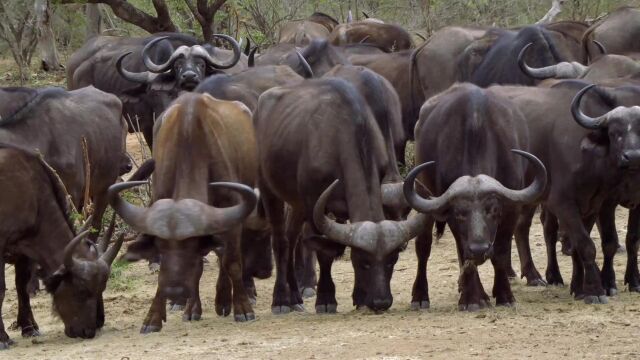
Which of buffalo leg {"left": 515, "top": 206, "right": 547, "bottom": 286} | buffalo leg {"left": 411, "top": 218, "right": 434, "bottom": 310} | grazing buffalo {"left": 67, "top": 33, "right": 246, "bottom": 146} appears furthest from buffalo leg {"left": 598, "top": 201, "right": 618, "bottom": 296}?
grazing buffalo {"left": 67, "top": 33, "right": 246, "bottom": 146}

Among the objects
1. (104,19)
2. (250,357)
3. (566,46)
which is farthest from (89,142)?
(104,19)

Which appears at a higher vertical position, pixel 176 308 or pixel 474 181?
pixel 474 181

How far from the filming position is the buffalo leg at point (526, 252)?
12234mm

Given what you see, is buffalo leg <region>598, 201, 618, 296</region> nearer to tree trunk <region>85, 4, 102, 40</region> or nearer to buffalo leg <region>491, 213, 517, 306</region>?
buffalo leg <region>491, 213, 517, 306</region>

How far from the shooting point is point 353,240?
10.3 metres

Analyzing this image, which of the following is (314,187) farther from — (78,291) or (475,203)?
(78,291)

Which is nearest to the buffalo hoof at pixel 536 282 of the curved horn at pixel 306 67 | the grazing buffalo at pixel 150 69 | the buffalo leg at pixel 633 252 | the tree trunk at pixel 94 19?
the buffalo leg at pixel 633 252

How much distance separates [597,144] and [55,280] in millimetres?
4337

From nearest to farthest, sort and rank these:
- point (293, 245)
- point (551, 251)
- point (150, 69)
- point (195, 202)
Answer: point (195, 202)
point (293, 245)
point (551, 251)
point (150, 69)

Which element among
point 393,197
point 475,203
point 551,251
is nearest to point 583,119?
point 475,203

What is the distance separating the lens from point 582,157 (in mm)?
10867

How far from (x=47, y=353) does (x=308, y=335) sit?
73.3 inches

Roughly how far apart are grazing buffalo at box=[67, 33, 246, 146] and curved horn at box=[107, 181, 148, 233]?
5.80 metres

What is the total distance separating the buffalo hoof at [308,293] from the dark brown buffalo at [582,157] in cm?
242
